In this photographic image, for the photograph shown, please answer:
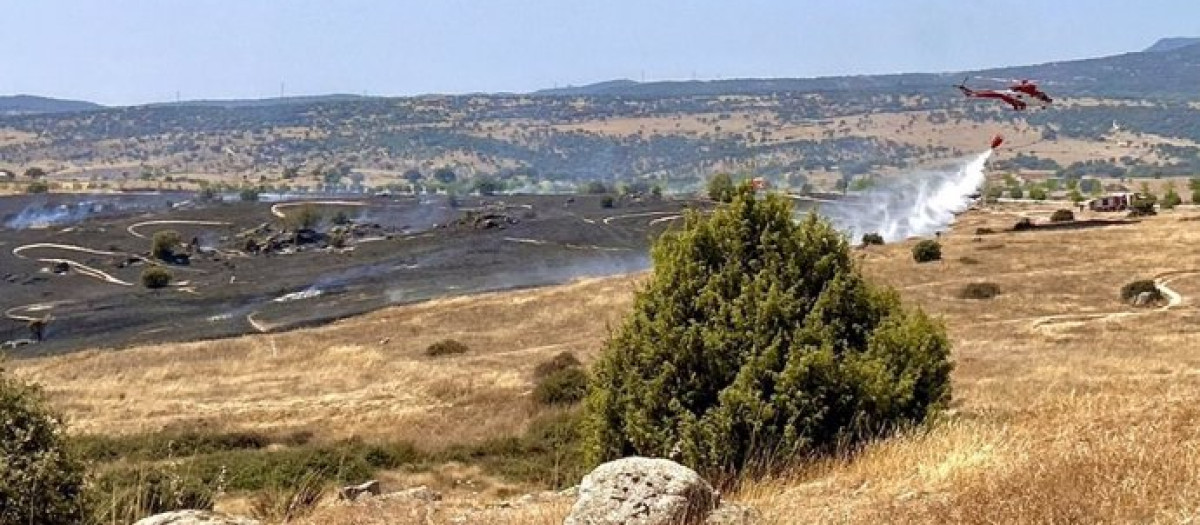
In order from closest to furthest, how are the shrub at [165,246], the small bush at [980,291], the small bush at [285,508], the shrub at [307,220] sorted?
the small bush at [285,508] < the small bush at [980,291] < the shrub at [165,246] < the shrub at [307,220]

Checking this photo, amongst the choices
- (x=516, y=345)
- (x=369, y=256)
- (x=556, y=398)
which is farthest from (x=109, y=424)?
(x=369, y=256)

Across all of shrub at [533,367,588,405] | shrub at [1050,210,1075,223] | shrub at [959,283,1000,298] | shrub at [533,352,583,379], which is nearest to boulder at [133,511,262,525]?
shrub at [533,367,588,405]

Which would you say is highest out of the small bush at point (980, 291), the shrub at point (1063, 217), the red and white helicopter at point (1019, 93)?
the red and white helicopter at point (1019, 93)

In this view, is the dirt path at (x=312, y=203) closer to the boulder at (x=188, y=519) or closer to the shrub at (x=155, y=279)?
the shrub at (x=155, y=279)

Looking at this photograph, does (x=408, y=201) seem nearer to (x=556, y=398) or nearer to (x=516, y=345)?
(x=516, y=345)

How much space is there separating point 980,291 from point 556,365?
23307 mm

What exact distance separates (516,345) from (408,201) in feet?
342

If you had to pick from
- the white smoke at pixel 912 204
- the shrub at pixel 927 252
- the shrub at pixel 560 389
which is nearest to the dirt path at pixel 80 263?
the shrub at pixel 927 252

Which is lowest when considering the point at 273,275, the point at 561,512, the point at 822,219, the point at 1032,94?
the point at 273,275

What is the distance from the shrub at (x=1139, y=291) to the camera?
4953 cm

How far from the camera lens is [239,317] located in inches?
2881

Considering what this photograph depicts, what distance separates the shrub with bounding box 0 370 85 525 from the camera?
33.4 feet

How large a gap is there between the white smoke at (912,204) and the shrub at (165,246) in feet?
204

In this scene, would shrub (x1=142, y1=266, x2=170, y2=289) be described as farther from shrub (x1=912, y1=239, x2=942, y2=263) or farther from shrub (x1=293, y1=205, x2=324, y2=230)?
shrub (x1=912, y1=239, x2=942, y2=263)
